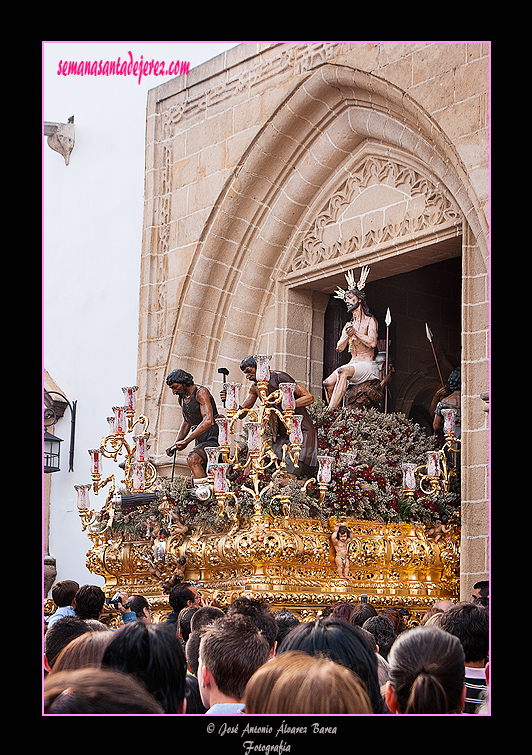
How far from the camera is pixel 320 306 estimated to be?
12.3 m

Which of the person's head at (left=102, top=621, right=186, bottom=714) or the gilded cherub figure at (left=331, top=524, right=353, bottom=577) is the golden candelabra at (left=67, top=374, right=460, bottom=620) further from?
the person's head at (left=102, top=621, right=186, bottom=714)

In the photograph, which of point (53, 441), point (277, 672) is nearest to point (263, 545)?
point (53, 441)

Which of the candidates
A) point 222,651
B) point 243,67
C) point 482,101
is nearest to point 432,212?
point 482,101

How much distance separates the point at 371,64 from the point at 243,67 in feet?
6.54

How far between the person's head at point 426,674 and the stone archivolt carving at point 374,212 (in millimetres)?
7546

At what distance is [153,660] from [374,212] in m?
8.53

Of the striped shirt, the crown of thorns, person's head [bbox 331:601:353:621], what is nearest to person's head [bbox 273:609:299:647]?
person's head [bbox 331:601:353:621]

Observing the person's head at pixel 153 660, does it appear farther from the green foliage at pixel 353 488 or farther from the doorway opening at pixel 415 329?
the doorway opening at pixel 415 329

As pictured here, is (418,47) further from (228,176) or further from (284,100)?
(228,176)

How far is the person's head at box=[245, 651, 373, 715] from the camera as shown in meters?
2.37

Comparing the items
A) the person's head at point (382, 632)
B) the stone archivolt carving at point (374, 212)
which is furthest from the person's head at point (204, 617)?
the stone archivolt carving at point (374, 212)

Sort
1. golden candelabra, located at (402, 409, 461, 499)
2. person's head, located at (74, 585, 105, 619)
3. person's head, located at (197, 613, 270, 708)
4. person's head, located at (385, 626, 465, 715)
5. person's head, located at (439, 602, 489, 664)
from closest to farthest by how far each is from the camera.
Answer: person's head, located at (385, 626, 465, 715) < person's head, located at (197, 613, 270, 708) < person's head, located at (439, 602, 489, 664) < person's head, located at (74, 585, 105, 619) < golden candelabra, located at (402, 409, 461, 499)

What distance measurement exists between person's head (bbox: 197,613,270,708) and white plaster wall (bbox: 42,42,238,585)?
31.0ft

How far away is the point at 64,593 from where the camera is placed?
20.9 feet
